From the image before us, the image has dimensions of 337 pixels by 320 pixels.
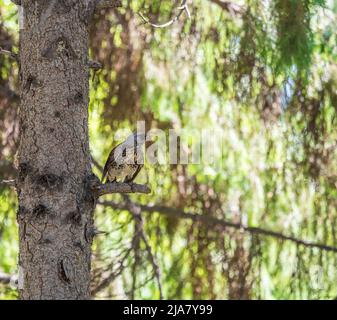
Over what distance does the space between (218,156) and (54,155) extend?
7.60ft

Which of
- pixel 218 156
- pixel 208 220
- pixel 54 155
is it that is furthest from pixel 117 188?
pixel 218 156

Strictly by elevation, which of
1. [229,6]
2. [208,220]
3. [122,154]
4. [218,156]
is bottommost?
[208,220]

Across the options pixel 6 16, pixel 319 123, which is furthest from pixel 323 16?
pixel 6 16

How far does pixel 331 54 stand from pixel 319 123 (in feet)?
1.39

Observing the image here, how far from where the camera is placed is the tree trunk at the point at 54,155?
268 cm

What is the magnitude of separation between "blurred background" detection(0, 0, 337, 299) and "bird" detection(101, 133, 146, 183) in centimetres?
50

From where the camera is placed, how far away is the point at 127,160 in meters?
3.75

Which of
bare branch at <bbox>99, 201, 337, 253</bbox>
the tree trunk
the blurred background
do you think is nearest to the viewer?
the tree trunk

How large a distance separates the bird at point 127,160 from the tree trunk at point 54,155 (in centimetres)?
78

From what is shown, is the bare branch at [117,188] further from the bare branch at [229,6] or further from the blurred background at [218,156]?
the bare branch at [229,6]

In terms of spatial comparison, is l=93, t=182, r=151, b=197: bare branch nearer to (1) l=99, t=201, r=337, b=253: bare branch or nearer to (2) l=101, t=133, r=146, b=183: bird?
(2) l=101, t=133, r=146, b=183: bird

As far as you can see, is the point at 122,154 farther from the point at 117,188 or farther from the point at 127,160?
the point at 117,188

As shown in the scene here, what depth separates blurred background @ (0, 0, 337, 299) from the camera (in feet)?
14.8

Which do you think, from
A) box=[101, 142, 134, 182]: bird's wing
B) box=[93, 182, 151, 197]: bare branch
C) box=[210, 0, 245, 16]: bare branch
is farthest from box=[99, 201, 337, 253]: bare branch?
box=[93, 182, 151, 197]: bare branch
